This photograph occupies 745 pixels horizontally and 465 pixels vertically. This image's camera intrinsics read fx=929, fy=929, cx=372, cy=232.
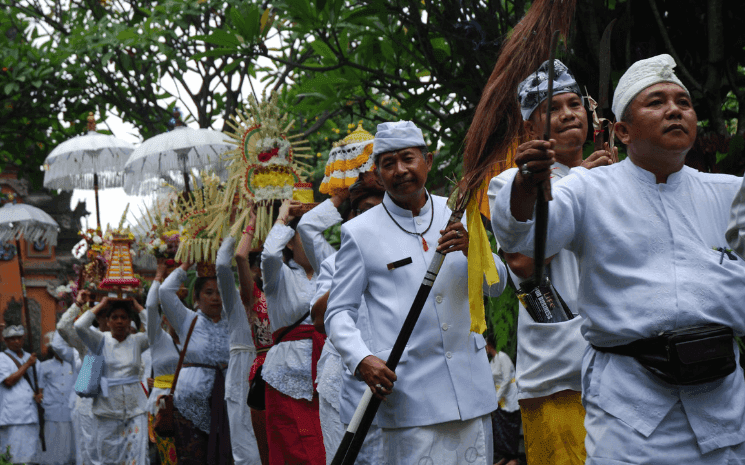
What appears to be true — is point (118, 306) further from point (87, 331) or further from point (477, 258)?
point (477, 258)

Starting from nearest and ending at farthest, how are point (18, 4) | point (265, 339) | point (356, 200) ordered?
point (356, 200) < point (265, 339) < point (18, 4)

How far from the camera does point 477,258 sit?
12.5ft

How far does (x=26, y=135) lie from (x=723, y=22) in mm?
11759

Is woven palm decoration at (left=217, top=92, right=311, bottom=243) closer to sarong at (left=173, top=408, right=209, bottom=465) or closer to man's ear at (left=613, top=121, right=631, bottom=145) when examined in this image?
sarong at (left=173, top=408, right=209, bottom=465)

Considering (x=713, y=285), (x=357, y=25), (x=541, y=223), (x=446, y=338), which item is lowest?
(x=446, y=338)

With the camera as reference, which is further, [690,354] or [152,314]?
[152,314]

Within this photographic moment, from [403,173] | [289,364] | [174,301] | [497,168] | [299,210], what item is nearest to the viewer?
[497,168]

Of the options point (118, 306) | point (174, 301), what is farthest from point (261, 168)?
point (118, 306)

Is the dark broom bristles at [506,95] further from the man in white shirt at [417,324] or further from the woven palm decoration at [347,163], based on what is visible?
the woven palm decoration at [347,163]

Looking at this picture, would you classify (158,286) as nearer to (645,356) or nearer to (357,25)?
(357,25)

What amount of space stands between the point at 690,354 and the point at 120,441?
Answer: 8.85m

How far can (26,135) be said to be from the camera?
14891 millimetres

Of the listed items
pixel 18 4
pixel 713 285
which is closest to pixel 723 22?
pixel 713 285

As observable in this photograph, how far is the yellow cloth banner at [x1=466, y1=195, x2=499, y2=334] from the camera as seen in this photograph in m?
3.82
